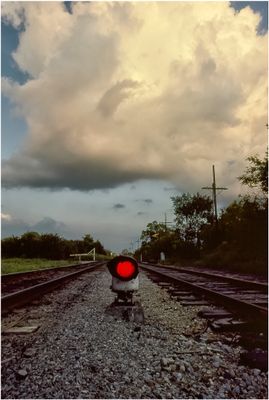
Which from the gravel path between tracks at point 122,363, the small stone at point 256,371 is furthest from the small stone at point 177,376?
the small stone at point 256,371

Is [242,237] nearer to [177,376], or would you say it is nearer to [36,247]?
[177,376]

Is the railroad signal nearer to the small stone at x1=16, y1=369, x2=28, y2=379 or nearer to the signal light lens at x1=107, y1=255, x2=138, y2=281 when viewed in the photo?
the signal light lens at x1=107, y1=255, x2=138, y2=281

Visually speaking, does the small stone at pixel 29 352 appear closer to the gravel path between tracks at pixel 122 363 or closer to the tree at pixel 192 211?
the gravel path between tracks at pixel 122 363

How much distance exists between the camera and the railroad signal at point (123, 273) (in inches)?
167

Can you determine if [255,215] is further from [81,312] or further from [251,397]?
[251,397]

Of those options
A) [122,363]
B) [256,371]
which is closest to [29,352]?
[122,363]

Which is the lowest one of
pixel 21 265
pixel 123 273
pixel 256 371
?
pixel 21 265

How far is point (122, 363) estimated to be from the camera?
8.75 feet

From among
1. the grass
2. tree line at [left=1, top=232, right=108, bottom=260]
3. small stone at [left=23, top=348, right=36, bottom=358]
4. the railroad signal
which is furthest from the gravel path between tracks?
tree line at [left=1, top=232, right=108, bottom=260]

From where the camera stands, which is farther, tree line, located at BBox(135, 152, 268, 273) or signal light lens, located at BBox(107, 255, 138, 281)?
tree line, located at BBox(135, 152, 268, 273)

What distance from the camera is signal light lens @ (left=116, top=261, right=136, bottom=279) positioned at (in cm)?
426

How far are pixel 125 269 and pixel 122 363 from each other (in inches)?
65.9

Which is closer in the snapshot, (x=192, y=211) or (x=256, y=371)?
(x=256, y=371)

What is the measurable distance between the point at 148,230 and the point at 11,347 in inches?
3750
